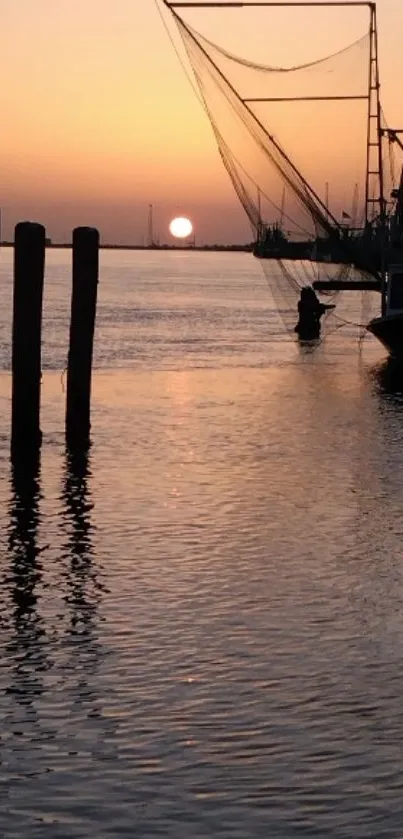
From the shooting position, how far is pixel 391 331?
46906 mm

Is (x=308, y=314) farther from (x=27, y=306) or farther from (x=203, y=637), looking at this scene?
(x=203, y=637)

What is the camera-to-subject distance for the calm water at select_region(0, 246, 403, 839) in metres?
9.40

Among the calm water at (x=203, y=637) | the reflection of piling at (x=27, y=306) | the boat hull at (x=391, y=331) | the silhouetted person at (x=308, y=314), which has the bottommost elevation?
the silhouetted person at (x=308, y=314)

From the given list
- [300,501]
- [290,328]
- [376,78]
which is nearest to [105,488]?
[300,501]

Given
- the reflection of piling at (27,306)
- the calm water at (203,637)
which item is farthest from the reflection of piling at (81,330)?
the reflection of piling at (27,306)

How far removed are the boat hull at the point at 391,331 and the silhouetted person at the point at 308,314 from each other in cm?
1603

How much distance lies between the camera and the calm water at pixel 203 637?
370 inches

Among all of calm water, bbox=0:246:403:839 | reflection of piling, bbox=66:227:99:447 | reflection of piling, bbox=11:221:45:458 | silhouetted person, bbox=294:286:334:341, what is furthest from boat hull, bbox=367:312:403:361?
reflection of piling, bbox=11:221:45:458

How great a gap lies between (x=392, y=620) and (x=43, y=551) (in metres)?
4.73

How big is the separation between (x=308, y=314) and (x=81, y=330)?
4072cm

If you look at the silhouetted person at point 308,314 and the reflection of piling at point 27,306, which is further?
the silhouetted person at point 308,314

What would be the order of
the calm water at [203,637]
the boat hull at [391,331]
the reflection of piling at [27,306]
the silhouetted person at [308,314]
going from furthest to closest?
the silhouetted person at [308,314], the boat hull at [391,331], the reflection of piling at [27,306], the calm water at [203,637]

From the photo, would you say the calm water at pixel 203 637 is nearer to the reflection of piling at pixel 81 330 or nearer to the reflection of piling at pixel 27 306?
the reflection of piling at pixel 81 330

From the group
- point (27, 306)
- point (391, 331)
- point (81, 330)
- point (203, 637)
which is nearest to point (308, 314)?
point (391, 331)
